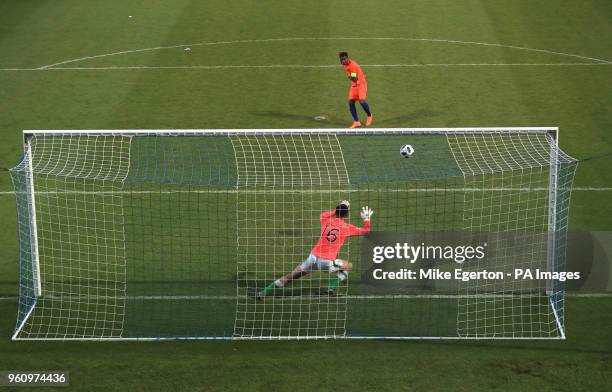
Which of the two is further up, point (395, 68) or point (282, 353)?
point (395, 68)

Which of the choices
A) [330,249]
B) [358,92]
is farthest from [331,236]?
[358,92]

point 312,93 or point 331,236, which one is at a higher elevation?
point 312,93

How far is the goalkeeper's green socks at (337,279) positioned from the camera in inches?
613

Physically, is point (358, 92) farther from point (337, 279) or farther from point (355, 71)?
point (337, 279)

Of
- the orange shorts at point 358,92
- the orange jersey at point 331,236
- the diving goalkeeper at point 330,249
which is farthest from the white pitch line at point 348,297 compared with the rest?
the orange shorts at point 358,92

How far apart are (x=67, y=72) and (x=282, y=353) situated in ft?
46.4

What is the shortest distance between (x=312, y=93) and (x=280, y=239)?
735cm

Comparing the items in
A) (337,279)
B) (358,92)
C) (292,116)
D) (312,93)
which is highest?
(358,92)

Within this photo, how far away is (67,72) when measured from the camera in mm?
26203

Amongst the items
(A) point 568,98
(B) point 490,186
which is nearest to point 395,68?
(A) point 568,98

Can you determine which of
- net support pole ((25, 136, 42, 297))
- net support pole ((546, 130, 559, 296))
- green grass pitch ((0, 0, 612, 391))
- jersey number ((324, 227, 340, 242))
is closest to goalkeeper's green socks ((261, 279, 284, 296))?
jersey number ((324, 227, 340, 242))

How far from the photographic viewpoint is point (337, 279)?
51.7ft

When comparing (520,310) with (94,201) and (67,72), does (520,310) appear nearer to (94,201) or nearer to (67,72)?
(94,201)

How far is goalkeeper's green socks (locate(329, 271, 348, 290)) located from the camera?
51.1ft
